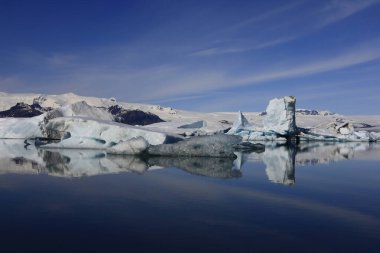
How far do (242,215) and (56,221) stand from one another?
1.78 meters

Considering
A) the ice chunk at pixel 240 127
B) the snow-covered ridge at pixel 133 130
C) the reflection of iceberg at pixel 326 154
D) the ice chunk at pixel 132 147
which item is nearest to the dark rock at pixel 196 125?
the snow-covered ridge at pixel 133 130

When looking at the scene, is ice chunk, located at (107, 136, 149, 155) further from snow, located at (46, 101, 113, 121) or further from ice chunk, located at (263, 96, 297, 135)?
ice chunk, located at (263, 96, 297, 135)

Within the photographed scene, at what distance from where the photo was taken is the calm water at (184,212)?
3.23 meters

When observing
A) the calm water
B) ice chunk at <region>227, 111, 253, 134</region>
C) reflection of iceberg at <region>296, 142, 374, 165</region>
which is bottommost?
the calm water

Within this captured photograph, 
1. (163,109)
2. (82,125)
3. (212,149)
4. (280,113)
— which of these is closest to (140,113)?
(163,109)

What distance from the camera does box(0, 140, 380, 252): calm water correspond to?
10.6 ft

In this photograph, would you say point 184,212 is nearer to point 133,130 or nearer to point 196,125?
point 133,130

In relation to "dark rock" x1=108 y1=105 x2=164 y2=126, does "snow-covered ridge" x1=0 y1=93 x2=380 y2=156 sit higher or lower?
lower

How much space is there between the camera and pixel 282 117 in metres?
27.1

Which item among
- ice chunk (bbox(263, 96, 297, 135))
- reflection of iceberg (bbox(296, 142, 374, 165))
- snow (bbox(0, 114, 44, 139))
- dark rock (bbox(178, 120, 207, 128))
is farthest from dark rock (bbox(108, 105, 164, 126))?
reflection of iceberg (bbox(296, 142, 374, 165))

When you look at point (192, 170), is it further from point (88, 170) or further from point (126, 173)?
point (88, 170)

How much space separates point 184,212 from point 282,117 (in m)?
23.6

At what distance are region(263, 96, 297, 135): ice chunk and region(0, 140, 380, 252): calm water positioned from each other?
64.0 ft

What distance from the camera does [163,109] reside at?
2953 inches
